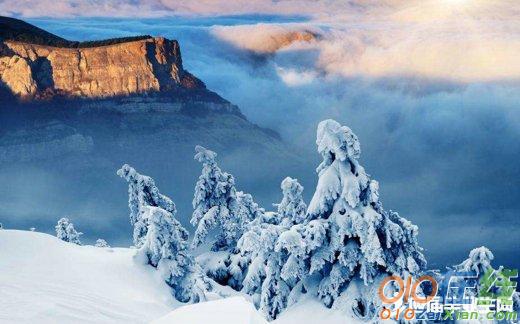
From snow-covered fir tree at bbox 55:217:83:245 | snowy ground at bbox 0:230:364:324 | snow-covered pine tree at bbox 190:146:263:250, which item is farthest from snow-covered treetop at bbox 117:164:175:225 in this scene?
snow-covered fir tree at bbox 55:217:83:245

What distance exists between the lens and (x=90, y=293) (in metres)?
16.2

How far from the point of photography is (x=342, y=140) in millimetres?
18625

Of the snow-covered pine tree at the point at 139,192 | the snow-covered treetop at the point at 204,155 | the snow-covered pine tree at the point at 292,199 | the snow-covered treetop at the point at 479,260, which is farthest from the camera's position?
the snow-covered treetop at the point at 204,155

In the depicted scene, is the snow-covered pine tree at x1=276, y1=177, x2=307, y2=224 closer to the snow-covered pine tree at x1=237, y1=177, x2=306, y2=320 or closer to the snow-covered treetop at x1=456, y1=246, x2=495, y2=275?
the snow-covered pine tree at x1=237, y1=177, x2=306, y2=320

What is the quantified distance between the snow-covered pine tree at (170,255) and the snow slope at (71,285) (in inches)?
18.1

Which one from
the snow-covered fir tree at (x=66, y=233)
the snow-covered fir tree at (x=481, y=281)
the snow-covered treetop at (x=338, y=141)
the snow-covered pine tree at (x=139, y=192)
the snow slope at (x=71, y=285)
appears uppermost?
the snow-covered treetop at (x=338, y=141)

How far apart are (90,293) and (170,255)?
283 inches

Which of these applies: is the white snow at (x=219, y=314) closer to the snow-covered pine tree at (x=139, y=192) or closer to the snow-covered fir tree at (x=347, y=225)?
the snow-covered fir tree at (x=347, y=225)

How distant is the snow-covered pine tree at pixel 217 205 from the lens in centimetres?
3623

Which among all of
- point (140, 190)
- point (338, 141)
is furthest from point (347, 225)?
point (140, 190)

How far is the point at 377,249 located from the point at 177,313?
10.8 m

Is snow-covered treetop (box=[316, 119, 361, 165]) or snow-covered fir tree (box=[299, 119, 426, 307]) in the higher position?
snow-covered treetop (box=[316, 119, 361, 165])

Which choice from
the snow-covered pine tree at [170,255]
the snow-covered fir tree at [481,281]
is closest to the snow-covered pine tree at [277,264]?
the snow-covered pine tree at [170,255]

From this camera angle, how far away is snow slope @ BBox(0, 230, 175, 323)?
510 inches
